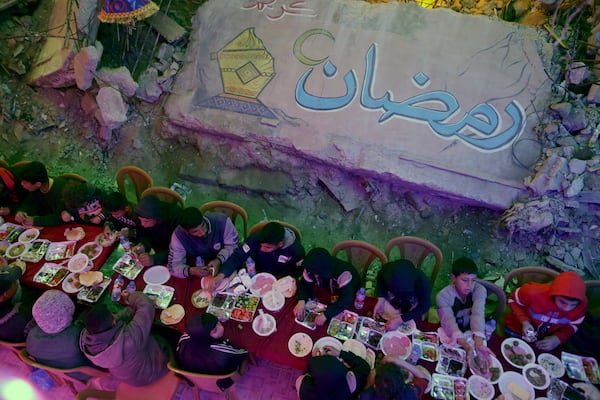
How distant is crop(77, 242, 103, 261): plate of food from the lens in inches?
148

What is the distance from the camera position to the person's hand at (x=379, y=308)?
3.32 m

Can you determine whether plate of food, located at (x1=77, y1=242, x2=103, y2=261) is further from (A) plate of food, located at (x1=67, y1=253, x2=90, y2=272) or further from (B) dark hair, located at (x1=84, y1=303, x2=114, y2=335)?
(B) dark hair, located at (x1=84, y1=303, x2=114, y2=335)

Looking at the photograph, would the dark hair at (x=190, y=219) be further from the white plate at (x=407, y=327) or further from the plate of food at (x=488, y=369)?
the plate of food at (x=488, y=369)

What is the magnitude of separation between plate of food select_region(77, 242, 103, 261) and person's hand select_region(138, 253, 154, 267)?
1.49 ft

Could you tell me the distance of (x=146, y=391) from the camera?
10.4 feet

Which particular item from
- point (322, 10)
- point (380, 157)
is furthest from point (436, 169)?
point (322, 10)

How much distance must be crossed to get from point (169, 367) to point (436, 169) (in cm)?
360

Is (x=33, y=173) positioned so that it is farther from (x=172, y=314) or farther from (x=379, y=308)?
(x=379, y=308)

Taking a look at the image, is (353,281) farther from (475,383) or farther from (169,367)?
(169,367)

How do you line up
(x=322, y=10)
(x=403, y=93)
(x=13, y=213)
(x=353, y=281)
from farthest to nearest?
(x=322, y=10), (x=403, y=93), (x=13, y=213), (x=353, y=281)

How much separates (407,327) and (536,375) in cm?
101

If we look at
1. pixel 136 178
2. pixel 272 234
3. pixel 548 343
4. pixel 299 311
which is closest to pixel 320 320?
pixel 299 311

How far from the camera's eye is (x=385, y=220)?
16.8 ft

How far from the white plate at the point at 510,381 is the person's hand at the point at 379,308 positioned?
101 cm
